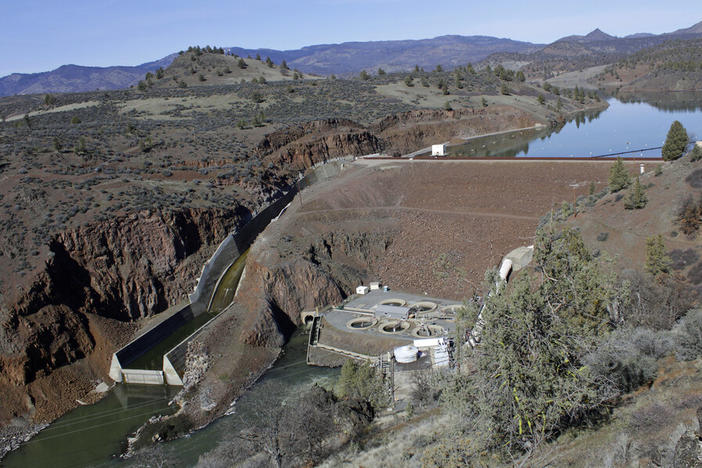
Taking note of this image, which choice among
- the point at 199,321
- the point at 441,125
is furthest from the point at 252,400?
the point at 441,125

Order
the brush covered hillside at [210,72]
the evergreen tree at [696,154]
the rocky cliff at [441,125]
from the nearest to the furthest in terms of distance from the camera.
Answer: the evergreen tree at [696,154]
the rocky cliff at [441,125]
the brush covered hillside at [210,72]

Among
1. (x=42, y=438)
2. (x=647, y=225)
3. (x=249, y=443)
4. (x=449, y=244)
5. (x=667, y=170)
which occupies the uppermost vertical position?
(x=667, y=170)

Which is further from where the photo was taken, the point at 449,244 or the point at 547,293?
the point at 449,244

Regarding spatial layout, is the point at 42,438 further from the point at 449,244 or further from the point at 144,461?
the point at 449,244

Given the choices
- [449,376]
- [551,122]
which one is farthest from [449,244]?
[551,122]

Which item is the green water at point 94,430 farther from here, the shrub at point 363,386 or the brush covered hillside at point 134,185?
the shrub at point 363,386

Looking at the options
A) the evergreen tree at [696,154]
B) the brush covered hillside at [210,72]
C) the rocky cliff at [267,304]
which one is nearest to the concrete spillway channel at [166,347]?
the rocky cliff at [267,304]
